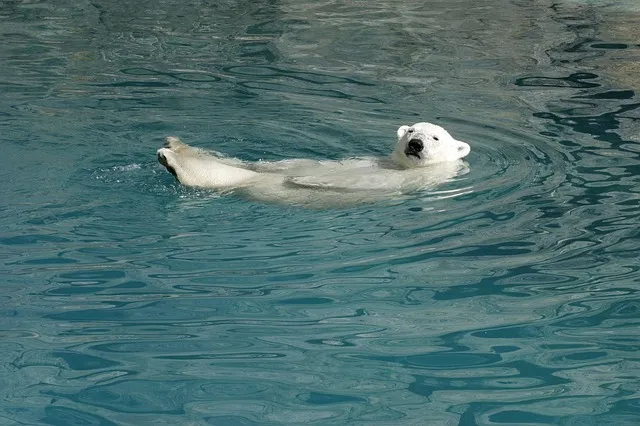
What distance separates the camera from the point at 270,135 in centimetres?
695

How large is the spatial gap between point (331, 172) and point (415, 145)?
0.48m

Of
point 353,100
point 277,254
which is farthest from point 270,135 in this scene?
point 277,254

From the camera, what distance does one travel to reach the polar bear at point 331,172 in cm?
541

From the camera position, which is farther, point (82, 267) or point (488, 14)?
point (488, 14)

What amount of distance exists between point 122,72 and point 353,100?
2.20 meters

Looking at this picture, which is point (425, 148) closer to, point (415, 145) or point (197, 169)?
point (415, 145)

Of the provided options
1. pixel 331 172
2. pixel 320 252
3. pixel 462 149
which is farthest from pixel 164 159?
pixel 462 149

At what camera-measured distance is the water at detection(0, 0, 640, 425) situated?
11.0 feet

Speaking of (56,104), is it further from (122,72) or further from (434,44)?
(434,44)

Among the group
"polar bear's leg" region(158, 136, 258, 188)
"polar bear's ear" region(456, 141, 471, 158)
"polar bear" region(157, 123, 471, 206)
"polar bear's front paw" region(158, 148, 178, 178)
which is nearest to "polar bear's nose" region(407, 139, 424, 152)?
"polar bear" region(157, 123, 471, 206)

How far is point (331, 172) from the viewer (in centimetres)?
568

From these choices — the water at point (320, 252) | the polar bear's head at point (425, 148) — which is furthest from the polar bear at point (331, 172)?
the water at point (320, 252)

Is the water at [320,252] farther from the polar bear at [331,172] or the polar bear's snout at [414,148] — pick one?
the polar bear's snout at [414,148]

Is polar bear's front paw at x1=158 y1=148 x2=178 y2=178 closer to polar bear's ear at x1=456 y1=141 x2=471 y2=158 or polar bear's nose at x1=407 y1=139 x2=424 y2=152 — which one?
polar bear's nose at x1=407 y1=139 x2=424 y2=152
